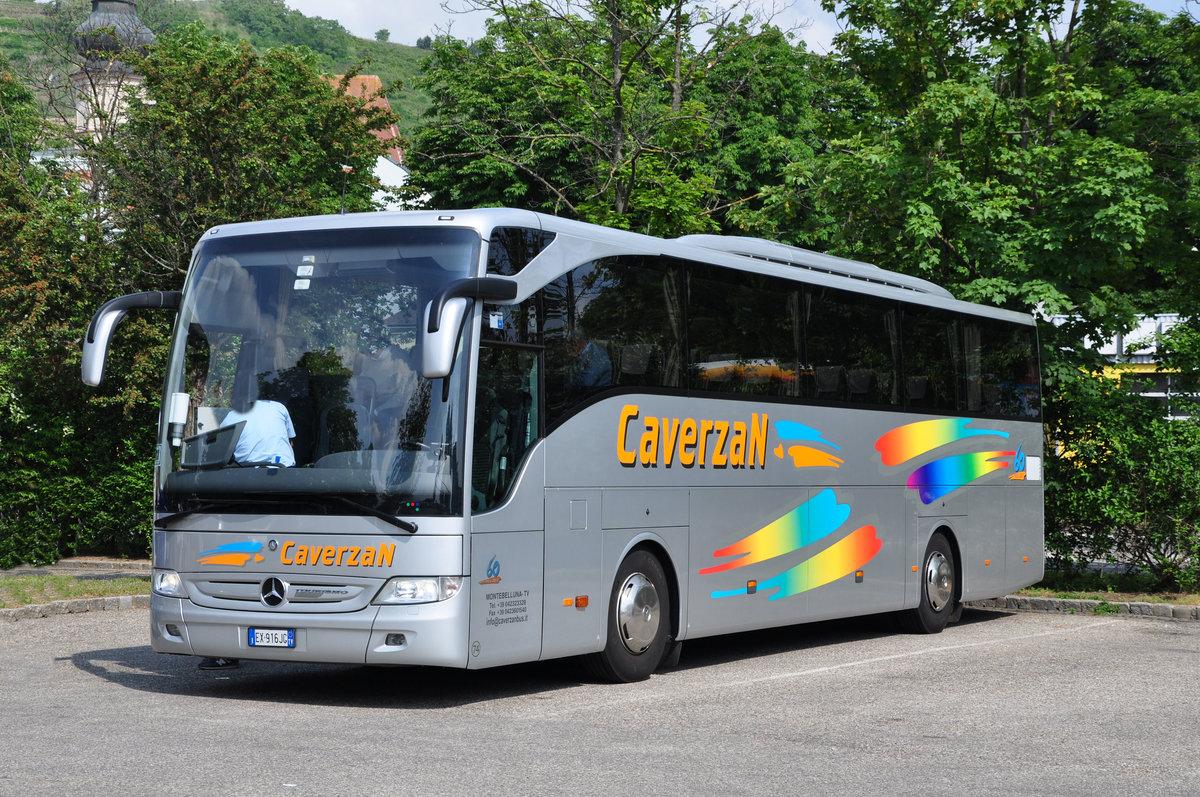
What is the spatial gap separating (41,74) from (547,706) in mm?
28840

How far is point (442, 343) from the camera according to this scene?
354 inches

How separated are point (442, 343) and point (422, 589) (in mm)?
1769

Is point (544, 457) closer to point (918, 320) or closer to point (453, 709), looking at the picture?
point (453, 709)

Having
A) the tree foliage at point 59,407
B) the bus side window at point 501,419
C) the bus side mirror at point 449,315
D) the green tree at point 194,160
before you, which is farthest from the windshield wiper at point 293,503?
the tree foliage at point 59,407

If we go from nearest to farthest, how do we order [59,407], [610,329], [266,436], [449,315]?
[449,315] → [266,436] → [610,329] → [59,407]

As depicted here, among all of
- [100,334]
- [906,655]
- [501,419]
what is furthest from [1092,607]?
[100,334]

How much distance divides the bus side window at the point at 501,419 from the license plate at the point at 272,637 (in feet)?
5.04

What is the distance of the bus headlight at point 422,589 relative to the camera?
971cm

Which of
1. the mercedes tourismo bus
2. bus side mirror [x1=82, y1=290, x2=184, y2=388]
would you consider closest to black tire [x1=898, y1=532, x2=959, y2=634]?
the mercedes tourismo bus

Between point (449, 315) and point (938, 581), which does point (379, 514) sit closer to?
point (449, 315)

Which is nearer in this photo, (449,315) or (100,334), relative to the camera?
(449,315)

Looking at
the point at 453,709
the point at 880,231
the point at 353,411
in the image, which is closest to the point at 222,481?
the point at 353,411

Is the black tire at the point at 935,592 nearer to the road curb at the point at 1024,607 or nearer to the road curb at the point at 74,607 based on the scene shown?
the road curb at the point at 1024,607

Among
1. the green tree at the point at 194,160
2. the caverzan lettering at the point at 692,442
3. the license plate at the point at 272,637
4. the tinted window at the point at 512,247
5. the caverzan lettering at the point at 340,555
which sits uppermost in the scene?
the green tree at the point at 194,160
